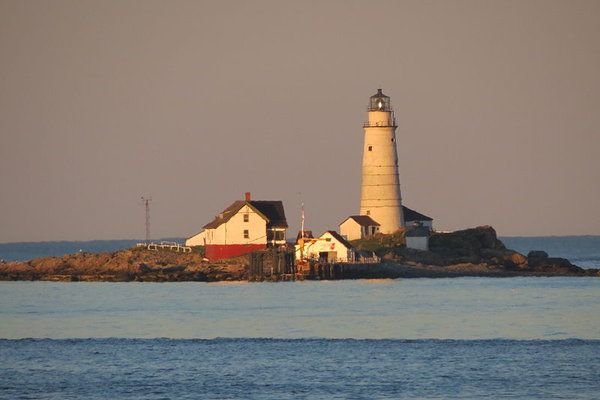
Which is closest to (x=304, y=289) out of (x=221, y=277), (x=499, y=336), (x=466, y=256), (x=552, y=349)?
(x=221, y=277)

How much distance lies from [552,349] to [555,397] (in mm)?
10014

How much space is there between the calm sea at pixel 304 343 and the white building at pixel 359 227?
15.2 metres

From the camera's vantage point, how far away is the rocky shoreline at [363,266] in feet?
301

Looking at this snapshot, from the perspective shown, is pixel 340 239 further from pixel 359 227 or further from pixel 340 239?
pixel 359 227

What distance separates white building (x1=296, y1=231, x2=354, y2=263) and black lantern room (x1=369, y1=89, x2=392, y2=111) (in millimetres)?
10243

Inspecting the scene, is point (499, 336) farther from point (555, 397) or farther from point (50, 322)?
point (50, 322)

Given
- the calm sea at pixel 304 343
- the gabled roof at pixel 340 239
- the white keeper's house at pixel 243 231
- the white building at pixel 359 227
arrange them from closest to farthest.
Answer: the calm sea at pixel 304 343
the gabled roof at pixel 340 239
the white keeper's house at pixel 243 231
the white building at pixel 359 227

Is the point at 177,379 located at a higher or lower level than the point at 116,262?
lower

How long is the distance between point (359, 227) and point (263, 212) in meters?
6.77

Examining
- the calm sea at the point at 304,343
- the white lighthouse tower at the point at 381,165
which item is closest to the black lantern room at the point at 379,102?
the white lighthouse tower at the point at 381,165

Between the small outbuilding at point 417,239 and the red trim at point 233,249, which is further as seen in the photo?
the small outbuilding at point 417,239

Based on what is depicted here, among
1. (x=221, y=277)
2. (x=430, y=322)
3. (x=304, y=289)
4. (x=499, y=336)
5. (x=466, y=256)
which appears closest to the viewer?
(x=499, y=336)

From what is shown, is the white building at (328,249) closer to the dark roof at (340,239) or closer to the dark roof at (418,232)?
the dark roof at (340,239)

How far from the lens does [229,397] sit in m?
40.9
